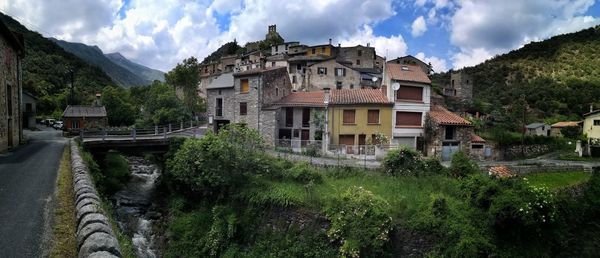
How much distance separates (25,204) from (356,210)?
1303cm

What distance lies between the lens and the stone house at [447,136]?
32.9m

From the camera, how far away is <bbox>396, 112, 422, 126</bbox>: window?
34156mm

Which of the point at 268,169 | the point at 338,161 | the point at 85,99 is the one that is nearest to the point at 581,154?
the point at 338,161

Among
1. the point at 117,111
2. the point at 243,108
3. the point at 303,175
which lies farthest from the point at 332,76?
the point at 303,175

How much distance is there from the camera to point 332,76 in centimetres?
5597

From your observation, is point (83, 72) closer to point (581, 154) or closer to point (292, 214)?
point (292, 214)

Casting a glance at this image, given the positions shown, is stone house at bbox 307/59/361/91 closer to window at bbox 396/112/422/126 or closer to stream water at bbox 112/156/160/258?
window at bbox 396/112/422/126

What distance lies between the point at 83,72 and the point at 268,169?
312ft

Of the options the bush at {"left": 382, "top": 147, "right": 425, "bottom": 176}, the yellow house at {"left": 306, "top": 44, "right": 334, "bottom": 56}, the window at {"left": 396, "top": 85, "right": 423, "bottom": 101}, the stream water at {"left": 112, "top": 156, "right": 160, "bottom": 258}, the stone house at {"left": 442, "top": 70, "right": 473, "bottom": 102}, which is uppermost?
the yellow house at {"left": 306, "top": 44, "right": 334, "bottom": 56}

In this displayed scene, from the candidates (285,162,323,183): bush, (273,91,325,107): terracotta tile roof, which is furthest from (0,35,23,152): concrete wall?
(273,91,325,107): terracotta tile roof

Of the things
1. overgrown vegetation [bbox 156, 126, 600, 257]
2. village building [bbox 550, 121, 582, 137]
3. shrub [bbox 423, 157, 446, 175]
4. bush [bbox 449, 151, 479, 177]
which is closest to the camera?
overgrown vegetation [bbox 156, 126, 600, 257]

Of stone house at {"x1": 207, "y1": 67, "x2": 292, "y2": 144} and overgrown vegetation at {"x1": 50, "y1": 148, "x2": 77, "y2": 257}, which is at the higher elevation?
stone house at {"x1": 207, "y1": 67, "x2": 292, "y2": 144}

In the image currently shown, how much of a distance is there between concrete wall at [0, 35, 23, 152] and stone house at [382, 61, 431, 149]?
28923 millimetres

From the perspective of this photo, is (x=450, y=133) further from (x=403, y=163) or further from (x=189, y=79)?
(x=189, y=79)
